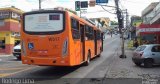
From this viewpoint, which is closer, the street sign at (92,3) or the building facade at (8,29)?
the street sign at (92,3)

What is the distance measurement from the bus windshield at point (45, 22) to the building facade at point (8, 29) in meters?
31.9

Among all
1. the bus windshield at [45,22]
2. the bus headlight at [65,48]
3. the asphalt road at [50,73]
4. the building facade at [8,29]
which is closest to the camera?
the asphalt road at [50,73]

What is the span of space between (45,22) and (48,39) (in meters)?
0.86

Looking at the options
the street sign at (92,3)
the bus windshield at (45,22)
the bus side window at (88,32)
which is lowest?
the bus side window at (88,32)

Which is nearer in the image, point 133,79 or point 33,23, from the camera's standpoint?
point 133,79

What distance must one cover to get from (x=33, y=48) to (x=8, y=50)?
107 feet

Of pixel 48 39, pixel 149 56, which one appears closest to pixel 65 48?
pixel 48 39

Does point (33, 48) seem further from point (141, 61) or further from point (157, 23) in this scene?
point (157, 23)

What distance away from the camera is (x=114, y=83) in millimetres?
14039

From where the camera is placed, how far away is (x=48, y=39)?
16484 millimetres

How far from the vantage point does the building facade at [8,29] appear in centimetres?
4825

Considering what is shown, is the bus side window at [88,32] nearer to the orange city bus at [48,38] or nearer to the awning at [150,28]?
the orange city bus at [48,38]

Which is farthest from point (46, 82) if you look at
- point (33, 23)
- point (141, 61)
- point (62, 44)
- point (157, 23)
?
point (157, 23)

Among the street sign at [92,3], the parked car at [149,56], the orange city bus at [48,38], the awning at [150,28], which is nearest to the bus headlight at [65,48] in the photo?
the orange city bus at [48,38]
